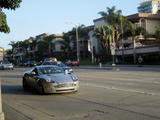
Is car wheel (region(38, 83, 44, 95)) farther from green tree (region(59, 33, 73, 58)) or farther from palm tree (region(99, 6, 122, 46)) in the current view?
green tree (region(59, 33, 73, 58))

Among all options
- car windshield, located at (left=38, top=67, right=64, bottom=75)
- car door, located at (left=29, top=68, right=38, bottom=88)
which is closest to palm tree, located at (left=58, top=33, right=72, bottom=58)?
car door, located at (left=29, top=68, right=38, bottom=88)

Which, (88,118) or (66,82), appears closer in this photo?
(88,118)

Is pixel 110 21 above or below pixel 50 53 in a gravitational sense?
above

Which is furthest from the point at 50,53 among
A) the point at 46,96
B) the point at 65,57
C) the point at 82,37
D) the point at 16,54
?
the point at 46,96

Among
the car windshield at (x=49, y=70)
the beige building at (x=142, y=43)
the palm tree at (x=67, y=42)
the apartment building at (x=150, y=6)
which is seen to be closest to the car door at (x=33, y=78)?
the car windshield at (x=49, y=70)

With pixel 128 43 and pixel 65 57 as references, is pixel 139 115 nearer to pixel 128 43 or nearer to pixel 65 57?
pixel 128 43

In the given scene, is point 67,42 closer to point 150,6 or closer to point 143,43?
point 143,43

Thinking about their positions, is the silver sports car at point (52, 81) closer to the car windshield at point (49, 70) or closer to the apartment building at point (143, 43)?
the car windshield at point (49, 70)

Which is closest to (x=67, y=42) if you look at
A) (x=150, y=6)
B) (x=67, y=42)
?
(x=67, y=42)

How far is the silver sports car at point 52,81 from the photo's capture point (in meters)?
10.7

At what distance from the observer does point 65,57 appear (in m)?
81.1

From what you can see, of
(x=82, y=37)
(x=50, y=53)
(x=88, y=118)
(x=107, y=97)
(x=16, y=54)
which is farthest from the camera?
(x=16, y=54)

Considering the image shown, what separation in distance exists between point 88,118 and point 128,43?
184 ft

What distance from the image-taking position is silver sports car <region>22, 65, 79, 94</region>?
10.7 metres
